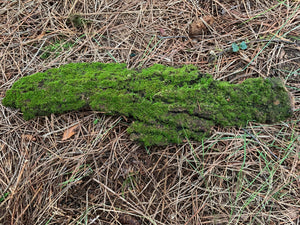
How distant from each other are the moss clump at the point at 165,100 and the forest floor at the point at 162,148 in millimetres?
133

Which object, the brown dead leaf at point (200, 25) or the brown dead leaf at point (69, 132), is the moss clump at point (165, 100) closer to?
the brown dead leaf at point (69, 132)

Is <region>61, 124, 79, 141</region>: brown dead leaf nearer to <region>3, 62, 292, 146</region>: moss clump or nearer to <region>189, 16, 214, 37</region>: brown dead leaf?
<region>3, 62, 292, 146</region>: moss clump

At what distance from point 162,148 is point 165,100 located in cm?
47

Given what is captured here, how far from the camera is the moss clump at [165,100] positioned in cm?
187

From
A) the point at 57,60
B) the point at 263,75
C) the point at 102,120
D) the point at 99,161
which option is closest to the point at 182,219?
the point at 99,161

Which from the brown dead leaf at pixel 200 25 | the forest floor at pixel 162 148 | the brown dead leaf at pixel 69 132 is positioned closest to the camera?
the forest floor at pixel 162 148

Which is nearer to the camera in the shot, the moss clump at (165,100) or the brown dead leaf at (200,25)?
the moss clump at (165,100)

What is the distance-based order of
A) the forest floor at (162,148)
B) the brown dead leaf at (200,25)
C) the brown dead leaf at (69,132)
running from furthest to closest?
the brown dead leaf at (200,25)
the brown dead leaf at (69,132)
the forest floor at (162,148)

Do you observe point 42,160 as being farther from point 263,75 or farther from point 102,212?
point 263,75

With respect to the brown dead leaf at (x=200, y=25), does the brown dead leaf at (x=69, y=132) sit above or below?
below

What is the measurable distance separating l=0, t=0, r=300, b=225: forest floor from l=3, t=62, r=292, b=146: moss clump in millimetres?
133

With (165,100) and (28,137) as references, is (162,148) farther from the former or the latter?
(28,137)

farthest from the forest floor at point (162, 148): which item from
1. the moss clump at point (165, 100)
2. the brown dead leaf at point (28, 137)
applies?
the moss clump at point (165, 100)

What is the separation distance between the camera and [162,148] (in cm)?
197
